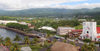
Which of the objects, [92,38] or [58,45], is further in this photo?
[92,38]

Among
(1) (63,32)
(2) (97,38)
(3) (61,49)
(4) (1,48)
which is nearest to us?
(3) (61,49)

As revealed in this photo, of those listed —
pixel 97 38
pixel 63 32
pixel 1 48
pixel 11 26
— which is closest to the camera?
pixel 1 48

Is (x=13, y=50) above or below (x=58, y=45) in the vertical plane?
below

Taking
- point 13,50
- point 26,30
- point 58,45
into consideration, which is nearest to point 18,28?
point 26,30

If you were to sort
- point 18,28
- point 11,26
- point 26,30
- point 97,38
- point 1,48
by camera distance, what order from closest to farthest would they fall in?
point 1,48 → point 97,38 → point 26,30 → point 18,28 → point 11,26

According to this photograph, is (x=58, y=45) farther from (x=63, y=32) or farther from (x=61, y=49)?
(x=63, y=32)

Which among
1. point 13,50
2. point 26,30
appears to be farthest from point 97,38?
point 26,30

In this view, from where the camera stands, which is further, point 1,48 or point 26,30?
point 26,30

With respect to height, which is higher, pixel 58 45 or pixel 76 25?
pixel 58 45

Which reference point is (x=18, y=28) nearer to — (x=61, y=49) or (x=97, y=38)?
(x=97, y=38)
